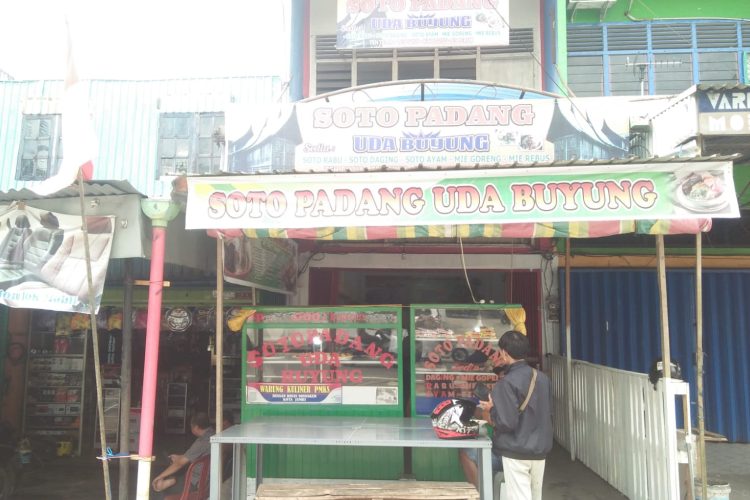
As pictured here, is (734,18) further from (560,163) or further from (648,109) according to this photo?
(560,163)

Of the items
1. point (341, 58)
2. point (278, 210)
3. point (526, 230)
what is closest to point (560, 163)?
point (526, 230)

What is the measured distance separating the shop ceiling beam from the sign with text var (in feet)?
0.94

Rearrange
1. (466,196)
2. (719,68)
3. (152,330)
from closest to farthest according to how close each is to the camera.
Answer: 1. (466,196)
2. (152,330)
3. (719,68)

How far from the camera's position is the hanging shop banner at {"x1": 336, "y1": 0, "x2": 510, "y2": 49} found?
8.52 meters

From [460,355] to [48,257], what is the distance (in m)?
3.96

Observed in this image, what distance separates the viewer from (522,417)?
401 cm

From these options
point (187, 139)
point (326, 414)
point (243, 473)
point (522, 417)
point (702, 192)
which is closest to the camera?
point (522, 417)

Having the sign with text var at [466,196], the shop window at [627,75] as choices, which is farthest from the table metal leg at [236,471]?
the shop window at [627,75]

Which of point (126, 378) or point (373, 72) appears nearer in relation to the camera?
point (126, 378)

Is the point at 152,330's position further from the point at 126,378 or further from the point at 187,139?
the point at 187,139

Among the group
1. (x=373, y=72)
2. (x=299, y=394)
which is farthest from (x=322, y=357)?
(x=373, y=72)

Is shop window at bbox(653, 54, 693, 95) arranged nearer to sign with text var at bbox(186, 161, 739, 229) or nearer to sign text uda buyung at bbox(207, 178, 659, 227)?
sign with text var at bbox(186, 161, 739, 229)

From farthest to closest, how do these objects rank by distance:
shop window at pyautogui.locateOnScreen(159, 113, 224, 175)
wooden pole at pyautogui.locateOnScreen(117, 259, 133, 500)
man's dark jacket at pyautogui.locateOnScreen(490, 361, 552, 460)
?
shop window at pyautogui.locateOnScreen(159, 113, 224, 175), wooden pole at pyautogui.locateOnScreen(117, 259, 133, 500), man's dark jacket at pyautogui.locateOnScreen(490, 361, 552, 460)

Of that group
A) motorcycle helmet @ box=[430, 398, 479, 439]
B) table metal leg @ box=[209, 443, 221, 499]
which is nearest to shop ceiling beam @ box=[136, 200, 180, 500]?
table metal leg @ box=[209, 443, 221, 499]
